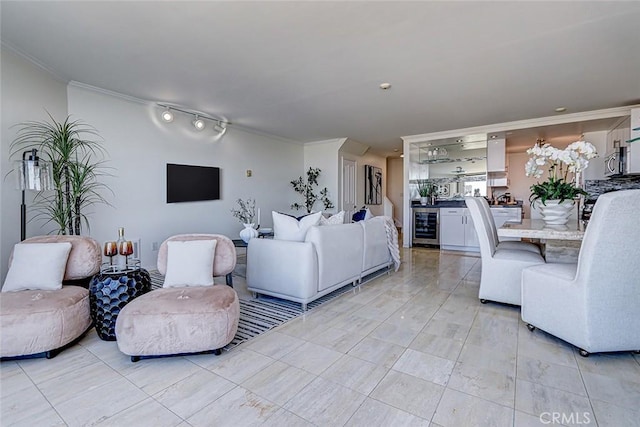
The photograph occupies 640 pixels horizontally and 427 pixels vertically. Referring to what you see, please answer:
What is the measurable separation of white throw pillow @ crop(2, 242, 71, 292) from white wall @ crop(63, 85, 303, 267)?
5.37 feet

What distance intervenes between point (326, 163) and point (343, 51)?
4413 mm

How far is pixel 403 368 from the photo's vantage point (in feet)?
5.84

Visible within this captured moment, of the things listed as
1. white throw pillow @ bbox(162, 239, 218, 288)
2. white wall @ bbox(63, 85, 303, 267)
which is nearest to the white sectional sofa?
white throw pillow @ bbox(162, 239, 218, 288)

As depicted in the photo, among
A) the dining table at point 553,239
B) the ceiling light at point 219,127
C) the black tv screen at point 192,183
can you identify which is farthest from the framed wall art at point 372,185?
the dining table at point 553,239

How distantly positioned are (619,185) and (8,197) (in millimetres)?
8745

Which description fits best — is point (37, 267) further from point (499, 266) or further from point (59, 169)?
point (499, 266)

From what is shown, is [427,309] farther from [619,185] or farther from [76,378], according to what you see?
[619,185]

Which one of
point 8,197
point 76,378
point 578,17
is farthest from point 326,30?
point 8,197

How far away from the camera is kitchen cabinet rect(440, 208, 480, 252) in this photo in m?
5.78

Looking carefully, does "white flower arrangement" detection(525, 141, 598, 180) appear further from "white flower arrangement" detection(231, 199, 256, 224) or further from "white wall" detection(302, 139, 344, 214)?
"white flower arrangement" detection(231, 199, 256, 224)

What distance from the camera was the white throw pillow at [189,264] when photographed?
7.47 feet

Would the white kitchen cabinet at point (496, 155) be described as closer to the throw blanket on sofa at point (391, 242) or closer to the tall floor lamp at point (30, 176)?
the throw blanket on sofa at point (391, 242)

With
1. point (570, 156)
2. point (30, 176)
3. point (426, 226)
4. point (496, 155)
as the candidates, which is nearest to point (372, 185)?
point (426, 226)

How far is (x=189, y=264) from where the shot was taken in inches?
90.4
